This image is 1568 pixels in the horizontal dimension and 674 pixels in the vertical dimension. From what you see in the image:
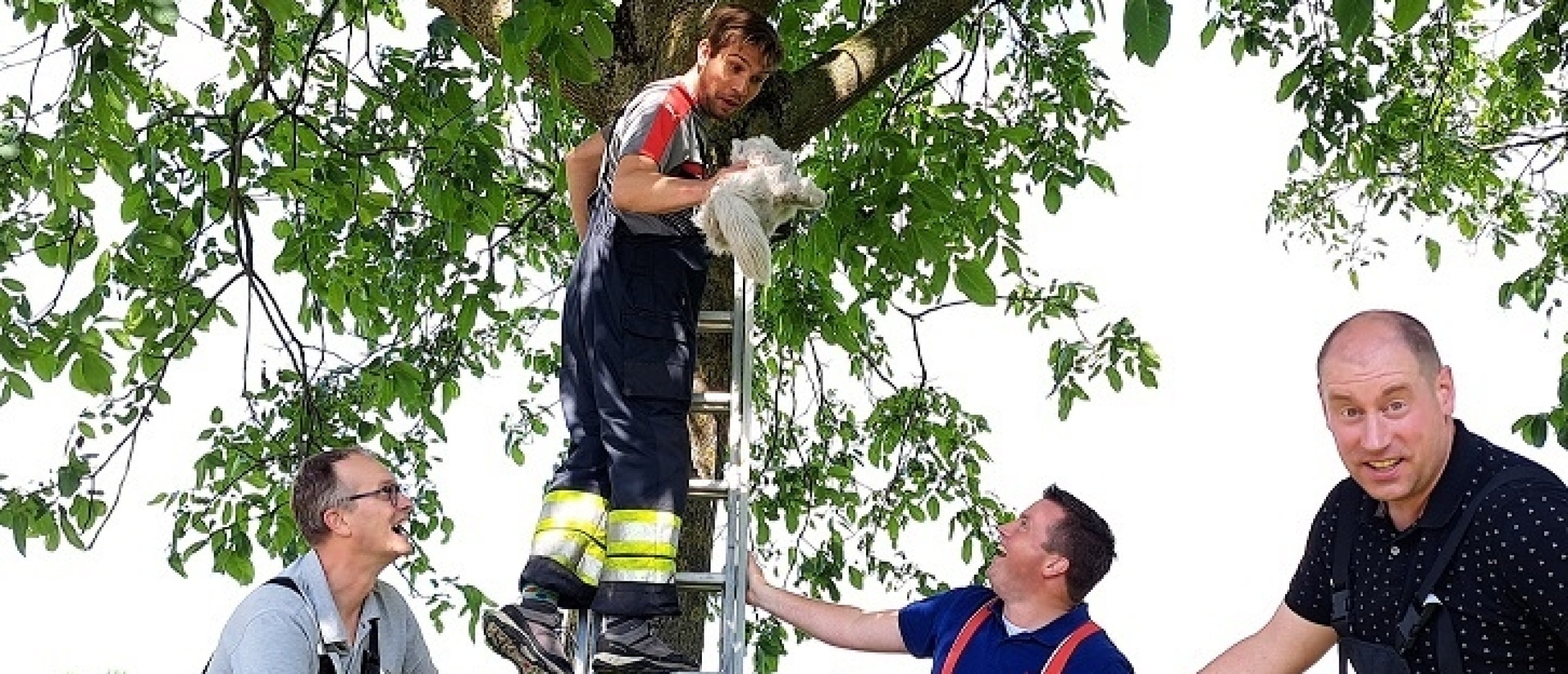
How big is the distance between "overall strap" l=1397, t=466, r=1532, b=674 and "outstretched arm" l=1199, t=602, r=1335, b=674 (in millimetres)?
438

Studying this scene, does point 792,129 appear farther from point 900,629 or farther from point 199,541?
point 199,541

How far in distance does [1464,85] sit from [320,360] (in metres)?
6.66

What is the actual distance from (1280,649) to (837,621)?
1.86m

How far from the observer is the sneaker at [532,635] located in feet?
15.5

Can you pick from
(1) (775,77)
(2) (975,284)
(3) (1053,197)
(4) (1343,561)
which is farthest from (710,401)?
(3) (1053,197)

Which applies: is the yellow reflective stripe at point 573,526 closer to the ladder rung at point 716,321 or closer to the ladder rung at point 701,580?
the ladder rung at point 701,580

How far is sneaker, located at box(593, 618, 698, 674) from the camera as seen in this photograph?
4734 millimetres

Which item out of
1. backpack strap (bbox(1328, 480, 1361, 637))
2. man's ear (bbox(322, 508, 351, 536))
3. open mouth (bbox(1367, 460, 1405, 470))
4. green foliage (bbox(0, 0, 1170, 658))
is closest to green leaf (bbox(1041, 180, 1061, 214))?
green foliage (bbox(0, 0, 1170, 658))

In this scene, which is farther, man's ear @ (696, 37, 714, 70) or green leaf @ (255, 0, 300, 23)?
man's ear @ (696, 37, 714, 70)

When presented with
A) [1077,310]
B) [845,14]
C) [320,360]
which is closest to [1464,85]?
[1077,310]

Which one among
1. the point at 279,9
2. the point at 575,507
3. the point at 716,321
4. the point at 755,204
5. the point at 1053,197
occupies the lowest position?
the point at 575,507

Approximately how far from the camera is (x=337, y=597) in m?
4.37

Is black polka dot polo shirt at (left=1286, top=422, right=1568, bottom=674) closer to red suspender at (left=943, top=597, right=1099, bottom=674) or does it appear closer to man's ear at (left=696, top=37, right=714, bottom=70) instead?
red suspender at (left=943, top=597, right=1099, bottom=674)

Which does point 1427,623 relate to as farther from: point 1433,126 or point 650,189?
point 1433,126
